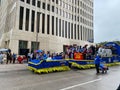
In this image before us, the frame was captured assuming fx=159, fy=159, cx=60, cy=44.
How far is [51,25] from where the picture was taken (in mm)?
50094

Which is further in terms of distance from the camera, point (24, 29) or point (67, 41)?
point (67, 41)

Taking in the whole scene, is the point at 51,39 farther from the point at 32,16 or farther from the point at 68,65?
the point at 68,65

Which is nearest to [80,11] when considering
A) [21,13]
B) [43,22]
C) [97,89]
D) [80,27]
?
[80,27]

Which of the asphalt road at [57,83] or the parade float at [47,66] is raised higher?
the parade float at [47,66]

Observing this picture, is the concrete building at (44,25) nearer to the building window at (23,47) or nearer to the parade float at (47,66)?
the building window at (23,47)

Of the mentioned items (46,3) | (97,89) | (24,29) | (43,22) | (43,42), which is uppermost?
(46,3)

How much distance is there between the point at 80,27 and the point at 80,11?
7.53m

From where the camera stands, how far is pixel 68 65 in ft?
55.3

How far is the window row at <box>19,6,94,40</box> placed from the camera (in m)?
43.9

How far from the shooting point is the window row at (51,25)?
43928 millimetres

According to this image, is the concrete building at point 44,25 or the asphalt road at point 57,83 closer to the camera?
the asphalt road at point 57,83

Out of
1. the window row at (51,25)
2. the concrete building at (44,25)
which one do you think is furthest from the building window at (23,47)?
the window row at (51,25)

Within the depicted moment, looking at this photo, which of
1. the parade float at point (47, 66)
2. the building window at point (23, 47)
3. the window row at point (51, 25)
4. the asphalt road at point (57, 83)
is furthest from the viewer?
the window row at point (51, 25)

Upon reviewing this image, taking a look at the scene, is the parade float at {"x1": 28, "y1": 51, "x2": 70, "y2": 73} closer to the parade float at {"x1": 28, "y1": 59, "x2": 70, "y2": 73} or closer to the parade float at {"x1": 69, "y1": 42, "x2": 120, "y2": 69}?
the parade float at {"x1": 28, "y1": 59, "x2": 70, "y2": 73}
